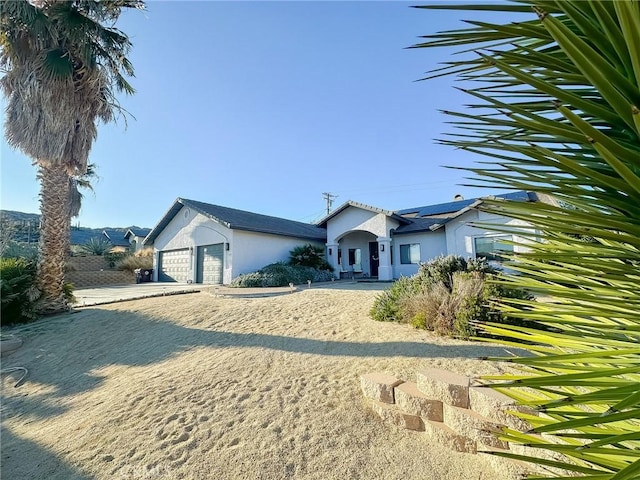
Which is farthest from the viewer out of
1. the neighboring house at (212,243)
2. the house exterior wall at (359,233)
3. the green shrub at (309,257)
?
the green shrub at (309,257)

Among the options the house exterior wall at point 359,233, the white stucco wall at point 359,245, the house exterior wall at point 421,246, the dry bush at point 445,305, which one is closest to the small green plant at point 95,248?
the house exterior wall at point 359,233

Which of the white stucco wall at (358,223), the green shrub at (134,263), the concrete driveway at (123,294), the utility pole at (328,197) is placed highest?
the utility pole at (328,197)

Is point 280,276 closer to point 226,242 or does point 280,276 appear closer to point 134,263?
point 226,242

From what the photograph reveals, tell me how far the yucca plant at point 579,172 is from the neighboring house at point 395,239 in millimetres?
16237

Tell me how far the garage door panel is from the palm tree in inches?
321

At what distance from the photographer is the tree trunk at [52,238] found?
11203 millimetres

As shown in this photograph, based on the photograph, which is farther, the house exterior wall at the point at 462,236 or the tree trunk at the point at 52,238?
the house exterior wall at the point at 462,236

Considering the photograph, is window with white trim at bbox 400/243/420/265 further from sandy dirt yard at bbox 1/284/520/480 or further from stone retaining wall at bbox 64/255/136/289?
stone retaining wall at bbox 64/255/136/289

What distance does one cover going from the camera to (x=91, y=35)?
10.9 m

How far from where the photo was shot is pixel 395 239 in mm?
21016

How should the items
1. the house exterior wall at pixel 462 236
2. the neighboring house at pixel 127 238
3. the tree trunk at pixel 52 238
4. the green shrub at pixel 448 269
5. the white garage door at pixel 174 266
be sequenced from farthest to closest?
the neighboring house at pixel 127 238
the white garage door at pixel 174 266
the house exterior wall at pixel 462 236
the tree trunk at pixel 52 238
the green shrub at pixel 448 269

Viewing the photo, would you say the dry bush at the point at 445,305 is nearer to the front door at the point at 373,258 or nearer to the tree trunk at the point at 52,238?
the tree trunk at the point at 52,238

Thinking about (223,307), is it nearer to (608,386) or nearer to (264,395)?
(264,395)

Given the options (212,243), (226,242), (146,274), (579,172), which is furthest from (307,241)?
(579,172)
